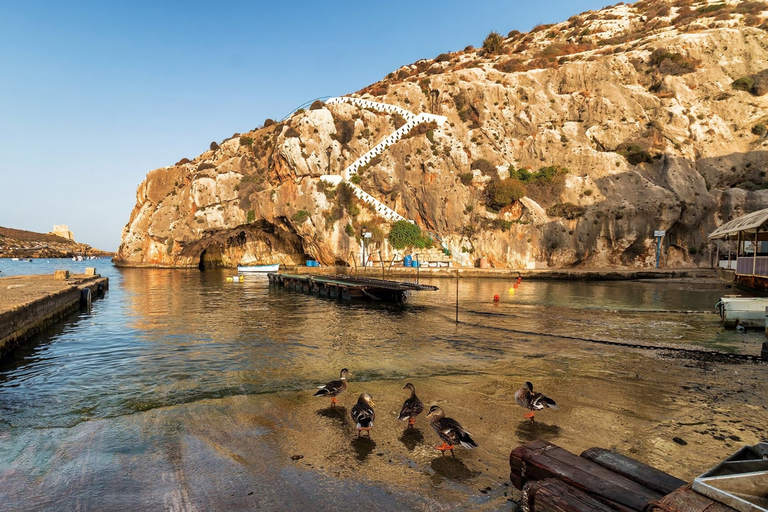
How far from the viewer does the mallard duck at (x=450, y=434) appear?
615cm

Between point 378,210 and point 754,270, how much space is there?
1626 inches

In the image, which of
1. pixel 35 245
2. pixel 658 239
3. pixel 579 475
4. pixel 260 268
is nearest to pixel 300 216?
pixel 260 268

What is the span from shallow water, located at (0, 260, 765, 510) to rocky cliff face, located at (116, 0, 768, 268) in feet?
117

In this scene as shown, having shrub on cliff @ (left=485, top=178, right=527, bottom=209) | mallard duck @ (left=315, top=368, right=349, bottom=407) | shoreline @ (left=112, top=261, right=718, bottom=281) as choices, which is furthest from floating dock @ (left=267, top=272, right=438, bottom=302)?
shrub on cliff @ (left=485, top=178, right=527, bottom=209)

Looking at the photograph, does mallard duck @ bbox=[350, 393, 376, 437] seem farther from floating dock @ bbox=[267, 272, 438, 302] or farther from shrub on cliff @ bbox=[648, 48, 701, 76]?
shrub on cliff @ bbox=[648, 48, 701, 76]

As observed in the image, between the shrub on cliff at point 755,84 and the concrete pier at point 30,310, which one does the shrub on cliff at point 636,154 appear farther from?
the concrete pier at point 30,310

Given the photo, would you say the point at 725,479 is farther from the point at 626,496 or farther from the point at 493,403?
the point at 493,403

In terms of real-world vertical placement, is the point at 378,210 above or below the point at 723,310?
above

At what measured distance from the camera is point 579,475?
3963 millimetres

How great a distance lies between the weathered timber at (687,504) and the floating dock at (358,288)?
2387 centimetres

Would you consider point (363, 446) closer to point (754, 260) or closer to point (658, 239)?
point (754, 260)

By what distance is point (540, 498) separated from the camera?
384cm

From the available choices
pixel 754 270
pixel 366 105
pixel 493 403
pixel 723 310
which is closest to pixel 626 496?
pixel 493 403

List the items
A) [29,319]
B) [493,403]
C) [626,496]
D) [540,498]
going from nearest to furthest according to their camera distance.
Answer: [626,496]
[540,498]
[493,403]
[29,319]
